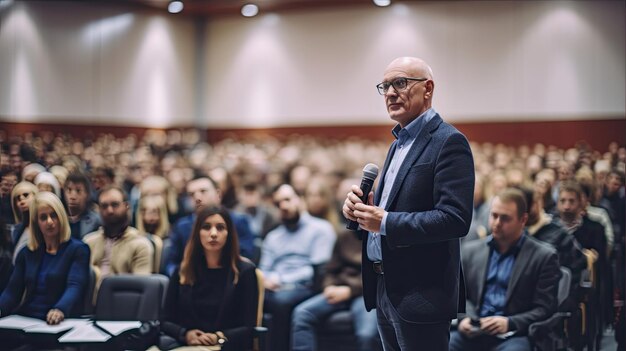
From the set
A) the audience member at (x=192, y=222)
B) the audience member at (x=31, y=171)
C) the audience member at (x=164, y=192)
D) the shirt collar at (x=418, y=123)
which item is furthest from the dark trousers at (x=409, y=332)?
the audience member at (x=164, y=192)

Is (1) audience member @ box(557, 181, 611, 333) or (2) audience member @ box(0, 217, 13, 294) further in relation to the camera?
(1) audience member @ box(557, 181, 611, 333)

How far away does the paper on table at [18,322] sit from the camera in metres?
3.98

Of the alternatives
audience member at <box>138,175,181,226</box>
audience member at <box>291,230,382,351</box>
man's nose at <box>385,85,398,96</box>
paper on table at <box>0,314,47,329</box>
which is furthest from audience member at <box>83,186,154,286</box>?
man's nose at <box>385,85,398,96</box>

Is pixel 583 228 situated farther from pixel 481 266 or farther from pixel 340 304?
pixel 340 304

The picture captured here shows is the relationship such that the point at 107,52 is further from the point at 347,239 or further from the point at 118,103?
the point at 347,239

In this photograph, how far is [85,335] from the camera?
12.7 feet

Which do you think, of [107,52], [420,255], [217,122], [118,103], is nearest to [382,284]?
[420,255]

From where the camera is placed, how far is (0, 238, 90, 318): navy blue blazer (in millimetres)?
4070

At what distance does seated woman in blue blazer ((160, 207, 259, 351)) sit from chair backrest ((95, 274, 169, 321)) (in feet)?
1.06

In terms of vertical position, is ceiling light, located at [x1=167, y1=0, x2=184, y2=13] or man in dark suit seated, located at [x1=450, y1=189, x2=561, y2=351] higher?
ceiling light, located at [x1=167, y1=0, x2=184, y2=13]

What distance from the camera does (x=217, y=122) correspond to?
48.3ft

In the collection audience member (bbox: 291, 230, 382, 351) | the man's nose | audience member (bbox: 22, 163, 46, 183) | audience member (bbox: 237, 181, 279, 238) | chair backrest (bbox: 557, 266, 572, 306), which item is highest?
the man's nose

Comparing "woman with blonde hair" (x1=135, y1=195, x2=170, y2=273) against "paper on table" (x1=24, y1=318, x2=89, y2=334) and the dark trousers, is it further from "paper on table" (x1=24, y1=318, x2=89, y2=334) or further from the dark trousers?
the dark trousers

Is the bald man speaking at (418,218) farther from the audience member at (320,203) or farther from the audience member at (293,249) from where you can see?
the audience member at (320,203)
